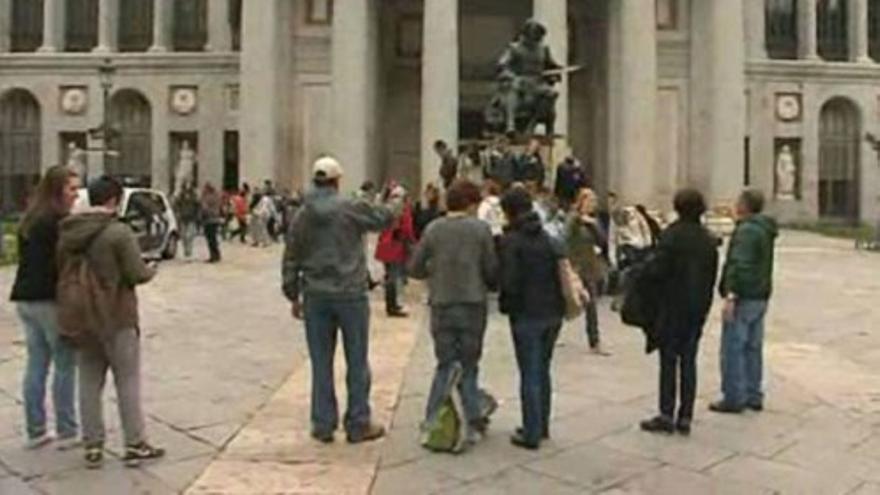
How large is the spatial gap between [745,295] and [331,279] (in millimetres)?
3581

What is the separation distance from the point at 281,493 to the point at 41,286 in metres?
2.37

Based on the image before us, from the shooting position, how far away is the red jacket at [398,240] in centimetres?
1652

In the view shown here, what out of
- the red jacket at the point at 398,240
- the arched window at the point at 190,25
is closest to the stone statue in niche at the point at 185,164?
the arched window at the point at 190,25

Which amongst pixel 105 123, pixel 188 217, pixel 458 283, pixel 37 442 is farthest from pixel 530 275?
pixel 105 123

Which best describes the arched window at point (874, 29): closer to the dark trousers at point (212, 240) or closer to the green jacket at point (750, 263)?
the dark trousers at point (212, 240)

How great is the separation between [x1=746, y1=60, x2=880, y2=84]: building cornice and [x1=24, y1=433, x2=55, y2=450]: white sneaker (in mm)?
48289

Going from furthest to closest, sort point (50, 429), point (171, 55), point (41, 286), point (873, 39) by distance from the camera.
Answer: point (873, 39), point (171, 55), point (50, 429), point (41, 286)

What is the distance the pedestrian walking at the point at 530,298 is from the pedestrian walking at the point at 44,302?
307cm

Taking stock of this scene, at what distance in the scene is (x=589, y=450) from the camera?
847 centimetres

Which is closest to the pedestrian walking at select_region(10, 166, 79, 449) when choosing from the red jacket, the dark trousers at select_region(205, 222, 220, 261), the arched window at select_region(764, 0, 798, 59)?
the red jacket

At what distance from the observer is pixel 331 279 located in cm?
842

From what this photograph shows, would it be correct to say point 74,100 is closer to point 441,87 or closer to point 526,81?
point 441,87

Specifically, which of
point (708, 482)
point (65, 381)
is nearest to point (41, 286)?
point (65, 381)

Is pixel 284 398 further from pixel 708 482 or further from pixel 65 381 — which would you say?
pixel 708 482
